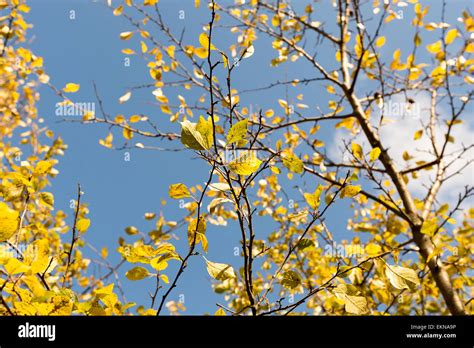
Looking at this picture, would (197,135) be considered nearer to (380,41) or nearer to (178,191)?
(178,191)

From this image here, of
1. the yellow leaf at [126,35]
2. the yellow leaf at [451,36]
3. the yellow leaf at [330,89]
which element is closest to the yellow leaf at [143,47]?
the yellow leaf at [126,35]

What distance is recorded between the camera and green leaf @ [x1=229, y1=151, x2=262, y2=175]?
93 centimetres

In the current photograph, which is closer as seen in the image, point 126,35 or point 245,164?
point 245,164

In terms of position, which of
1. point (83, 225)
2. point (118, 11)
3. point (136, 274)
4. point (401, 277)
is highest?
point (118, 11)

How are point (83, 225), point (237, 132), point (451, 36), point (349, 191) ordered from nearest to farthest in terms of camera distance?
point (237, 132), point (349, 191), point (83, 225), point (451, 36)

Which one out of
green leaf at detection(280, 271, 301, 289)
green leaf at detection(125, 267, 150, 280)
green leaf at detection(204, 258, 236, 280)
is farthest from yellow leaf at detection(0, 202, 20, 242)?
green leaf at detection(280, 271, 301, 289)

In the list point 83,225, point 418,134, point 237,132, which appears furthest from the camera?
point 418,134

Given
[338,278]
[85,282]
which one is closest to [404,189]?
[338,278]

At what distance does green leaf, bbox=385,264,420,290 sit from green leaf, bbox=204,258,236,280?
423mm

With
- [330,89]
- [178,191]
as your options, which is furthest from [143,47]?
[178,191]

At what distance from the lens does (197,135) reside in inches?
34.0

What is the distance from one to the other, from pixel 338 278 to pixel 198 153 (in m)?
0.53

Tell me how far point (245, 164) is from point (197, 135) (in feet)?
0.49
